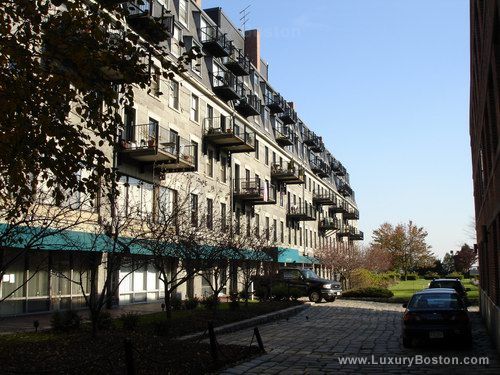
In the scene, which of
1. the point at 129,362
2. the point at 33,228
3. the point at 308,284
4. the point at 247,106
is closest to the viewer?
the point at 129,362

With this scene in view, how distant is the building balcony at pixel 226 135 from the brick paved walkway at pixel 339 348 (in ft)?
49.6

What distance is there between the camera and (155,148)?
2566cm

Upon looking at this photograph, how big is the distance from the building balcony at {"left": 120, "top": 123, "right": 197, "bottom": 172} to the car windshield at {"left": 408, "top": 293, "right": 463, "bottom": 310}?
1458 centimetres

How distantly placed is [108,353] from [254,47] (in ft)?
148

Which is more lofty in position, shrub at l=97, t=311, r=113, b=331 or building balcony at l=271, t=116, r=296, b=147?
building balcony at l=271, t=116, r=296, b=147

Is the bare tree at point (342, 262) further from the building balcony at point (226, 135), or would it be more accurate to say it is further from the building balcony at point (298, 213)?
the building balcony at point (226, 135)

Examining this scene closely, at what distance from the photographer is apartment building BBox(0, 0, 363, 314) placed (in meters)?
24.7

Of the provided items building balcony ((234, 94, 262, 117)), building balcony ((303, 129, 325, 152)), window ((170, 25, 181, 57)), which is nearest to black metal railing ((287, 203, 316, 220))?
building balcony ((303, 129, 325, 152))

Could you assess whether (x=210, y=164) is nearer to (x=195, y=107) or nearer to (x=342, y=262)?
(x=195, y=107)

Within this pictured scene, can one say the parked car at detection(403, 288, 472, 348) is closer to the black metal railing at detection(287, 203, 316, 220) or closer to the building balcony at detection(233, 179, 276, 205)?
the building balcony at detection(233, 179, 276, 205)

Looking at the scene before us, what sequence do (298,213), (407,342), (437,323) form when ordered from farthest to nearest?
(298,213)
(407,342)
(437,323)

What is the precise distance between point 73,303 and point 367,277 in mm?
32335

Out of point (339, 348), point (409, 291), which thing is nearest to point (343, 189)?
point (409, 291)

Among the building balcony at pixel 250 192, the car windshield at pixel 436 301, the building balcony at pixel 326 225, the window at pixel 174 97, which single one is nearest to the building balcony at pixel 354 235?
the building balcony at pixel 326 225
